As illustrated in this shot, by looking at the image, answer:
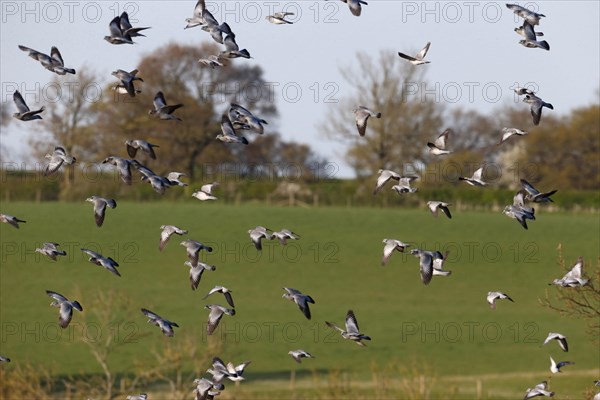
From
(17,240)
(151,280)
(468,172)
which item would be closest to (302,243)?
(151,280)

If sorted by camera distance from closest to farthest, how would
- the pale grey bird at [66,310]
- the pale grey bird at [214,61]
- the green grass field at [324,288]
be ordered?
the pale grey bird at [66,310] → the pale grey bird at [214,61] → the green grass field at [324,288]

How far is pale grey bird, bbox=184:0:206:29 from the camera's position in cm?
2297

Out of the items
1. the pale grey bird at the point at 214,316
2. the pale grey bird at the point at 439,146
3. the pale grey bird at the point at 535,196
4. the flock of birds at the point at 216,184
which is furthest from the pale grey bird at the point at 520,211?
the pale grey bird at the point at 214,316

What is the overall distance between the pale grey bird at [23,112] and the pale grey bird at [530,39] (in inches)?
360

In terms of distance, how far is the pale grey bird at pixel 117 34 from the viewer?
21672 millimetres

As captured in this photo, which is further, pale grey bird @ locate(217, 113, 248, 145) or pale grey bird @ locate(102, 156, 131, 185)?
pale grey bird @ locate(217, 113, 248, 145)

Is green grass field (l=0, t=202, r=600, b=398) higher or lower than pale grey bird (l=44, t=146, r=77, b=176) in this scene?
lower

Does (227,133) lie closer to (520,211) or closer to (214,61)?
(214,61)

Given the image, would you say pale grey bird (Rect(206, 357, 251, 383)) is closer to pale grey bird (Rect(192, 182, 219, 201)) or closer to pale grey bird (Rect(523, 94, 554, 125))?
pale grey bird (Rect(192, 182, 219, 201))

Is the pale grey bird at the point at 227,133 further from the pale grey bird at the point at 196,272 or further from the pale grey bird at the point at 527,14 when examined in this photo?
the pale grey bird at the point at 527,14

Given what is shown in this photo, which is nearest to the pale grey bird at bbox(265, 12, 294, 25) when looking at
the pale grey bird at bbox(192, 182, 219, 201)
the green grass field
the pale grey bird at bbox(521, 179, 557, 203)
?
the pale grey bird at bbox(192, 182, 219, 201)

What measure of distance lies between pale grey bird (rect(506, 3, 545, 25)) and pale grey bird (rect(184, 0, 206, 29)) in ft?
19.1

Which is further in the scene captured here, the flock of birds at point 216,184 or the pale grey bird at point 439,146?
the pale grey bird at point 439,146

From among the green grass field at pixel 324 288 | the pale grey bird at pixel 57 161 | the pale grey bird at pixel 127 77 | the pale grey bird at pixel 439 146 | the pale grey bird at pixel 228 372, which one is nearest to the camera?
the pale grey bird at pixel 228 372
